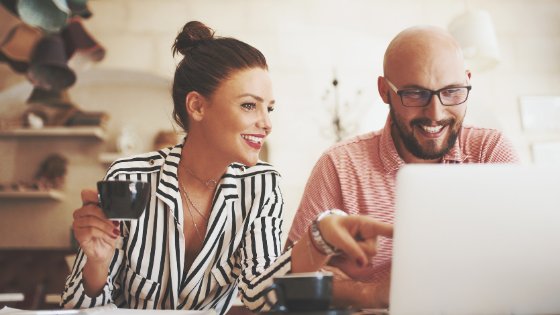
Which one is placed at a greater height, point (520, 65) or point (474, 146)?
point (520, 65)

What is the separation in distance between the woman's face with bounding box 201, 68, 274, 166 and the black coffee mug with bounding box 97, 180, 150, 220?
0.41 m

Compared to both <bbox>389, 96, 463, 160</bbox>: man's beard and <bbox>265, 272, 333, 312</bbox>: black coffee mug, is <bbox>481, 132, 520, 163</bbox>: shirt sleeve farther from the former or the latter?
<bbox>265, 272, 333, 312</bbox>: black coffee mug

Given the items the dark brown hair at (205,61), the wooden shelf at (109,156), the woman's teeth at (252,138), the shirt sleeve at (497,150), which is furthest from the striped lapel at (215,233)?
the wooden shelf at (109,156)

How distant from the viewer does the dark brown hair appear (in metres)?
1.48

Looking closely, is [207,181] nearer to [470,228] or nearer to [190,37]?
[190,37]

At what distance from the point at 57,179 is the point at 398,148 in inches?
119

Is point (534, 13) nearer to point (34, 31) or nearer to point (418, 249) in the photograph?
point (34, 31)

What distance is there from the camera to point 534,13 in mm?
4270

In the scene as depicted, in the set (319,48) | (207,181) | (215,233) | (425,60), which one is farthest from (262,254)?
(319,48)

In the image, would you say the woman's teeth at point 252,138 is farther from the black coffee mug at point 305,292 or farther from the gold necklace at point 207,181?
the black coffee mug at point 305,292

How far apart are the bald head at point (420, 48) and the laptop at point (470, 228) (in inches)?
36.1

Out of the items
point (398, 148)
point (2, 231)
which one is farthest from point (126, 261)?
point (2, 231)

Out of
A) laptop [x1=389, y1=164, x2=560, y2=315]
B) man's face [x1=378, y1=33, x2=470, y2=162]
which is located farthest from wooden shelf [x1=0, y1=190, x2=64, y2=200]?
laptop [x1=389, y1=164, x2=560, y2=315]

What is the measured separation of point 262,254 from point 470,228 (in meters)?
0.68
